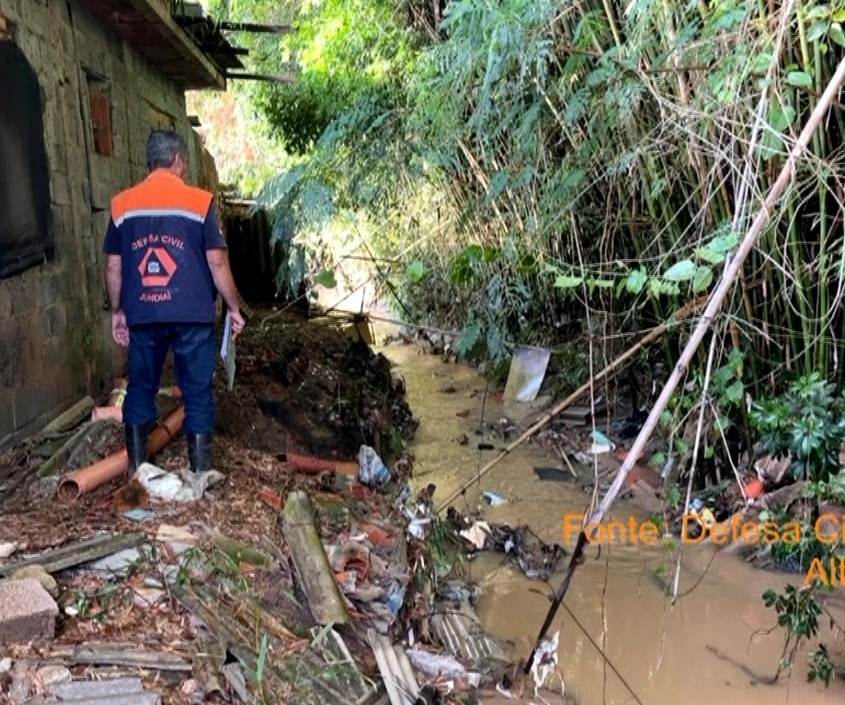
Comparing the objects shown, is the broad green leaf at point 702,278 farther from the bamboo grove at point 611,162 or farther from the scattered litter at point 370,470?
the scattered litter at point 370,470

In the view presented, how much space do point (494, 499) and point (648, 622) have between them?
167cm

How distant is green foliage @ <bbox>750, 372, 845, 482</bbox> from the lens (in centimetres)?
277

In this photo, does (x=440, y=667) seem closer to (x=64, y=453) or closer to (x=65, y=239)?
(x=64, y=453)

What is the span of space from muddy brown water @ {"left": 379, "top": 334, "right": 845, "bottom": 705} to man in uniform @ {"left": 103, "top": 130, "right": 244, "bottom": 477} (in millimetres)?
1756

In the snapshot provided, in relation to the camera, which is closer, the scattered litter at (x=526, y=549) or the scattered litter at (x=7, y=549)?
the scattered litter at (x=7, y=549)

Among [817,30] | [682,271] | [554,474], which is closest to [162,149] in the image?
[682,271]

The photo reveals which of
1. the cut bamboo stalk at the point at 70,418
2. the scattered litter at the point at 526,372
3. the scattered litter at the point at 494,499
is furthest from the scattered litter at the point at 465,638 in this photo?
the scattered litter at the point at 526,372

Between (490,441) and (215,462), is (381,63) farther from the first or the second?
(215,462)

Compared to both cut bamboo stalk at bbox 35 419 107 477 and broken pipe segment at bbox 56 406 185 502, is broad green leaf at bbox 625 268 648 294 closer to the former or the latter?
broken pipe segment at bbox 56 406 185 502

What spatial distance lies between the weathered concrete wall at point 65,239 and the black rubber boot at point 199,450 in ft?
3.27

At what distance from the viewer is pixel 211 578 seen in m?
2.66

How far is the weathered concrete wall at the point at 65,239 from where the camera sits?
12.9 feet

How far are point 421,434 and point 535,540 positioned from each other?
240 centimetres

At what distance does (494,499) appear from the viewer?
206 inches
